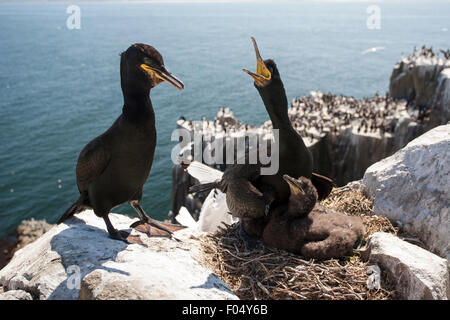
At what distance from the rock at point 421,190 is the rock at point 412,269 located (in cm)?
71

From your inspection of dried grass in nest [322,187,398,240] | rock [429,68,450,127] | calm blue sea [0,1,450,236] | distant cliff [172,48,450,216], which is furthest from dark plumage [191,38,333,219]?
calm blue sea [0,1,450,236]

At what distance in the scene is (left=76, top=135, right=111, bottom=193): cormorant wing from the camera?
11.8 feet

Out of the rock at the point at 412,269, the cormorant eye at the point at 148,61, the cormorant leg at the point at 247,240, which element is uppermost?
the cormorant eye at the point at 148,61

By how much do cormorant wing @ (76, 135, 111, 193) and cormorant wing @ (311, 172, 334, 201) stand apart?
2.53m

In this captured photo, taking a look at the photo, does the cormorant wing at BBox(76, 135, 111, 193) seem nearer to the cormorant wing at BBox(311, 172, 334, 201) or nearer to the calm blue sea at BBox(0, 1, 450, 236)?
the cormorant wing at BBox(311, 172, 334, 201)

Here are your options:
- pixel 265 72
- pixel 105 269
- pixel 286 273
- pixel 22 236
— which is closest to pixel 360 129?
pixel 265 72

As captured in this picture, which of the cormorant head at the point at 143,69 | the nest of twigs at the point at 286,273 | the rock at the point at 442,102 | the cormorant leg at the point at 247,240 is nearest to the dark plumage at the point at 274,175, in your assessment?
the cormorant leg at the point at 247,240

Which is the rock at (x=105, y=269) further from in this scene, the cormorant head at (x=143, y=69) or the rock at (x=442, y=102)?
the rock at (x=442, y=102)

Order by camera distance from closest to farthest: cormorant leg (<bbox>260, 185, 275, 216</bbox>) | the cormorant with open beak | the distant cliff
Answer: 1. the cormorant with open beak
2. cormorant leg (<bbox>260, 185, 275, 216</bbox>)
3. the distant cliff

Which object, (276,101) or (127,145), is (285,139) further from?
(127,145)

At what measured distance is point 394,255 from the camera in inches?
130

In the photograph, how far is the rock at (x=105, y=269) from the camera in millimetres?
2670

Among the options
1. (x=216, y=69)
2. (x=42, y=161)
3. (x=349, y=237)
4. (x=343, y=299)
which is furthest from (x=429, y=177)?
(x=216, y=69)
